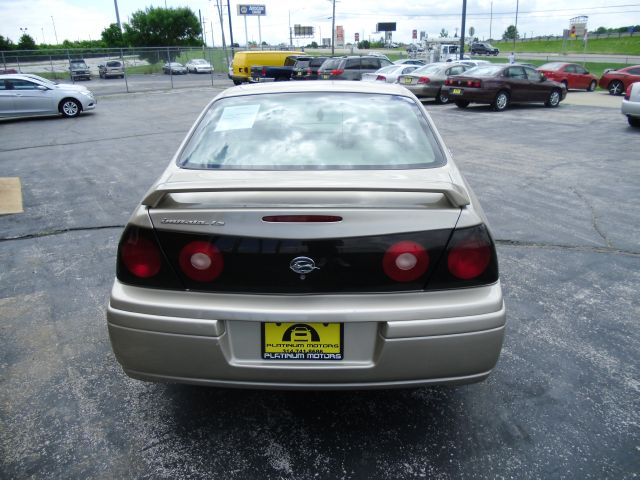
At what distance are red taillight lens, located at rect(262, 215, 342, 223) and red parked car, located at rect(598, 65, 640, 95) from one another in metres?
24.2

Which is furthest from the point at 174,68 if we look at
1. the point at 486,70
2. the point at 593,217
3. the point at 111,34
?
the point at 111,34

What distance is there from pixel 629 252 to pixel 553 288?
51.8 inches

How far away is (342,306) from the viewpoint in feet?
6.96

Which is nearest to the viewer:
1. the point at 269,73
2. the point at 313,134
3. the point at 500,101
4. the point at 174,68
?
the point at 313,134

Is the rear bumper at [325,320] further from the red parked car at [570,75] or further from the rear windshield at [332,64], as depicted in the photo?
the red parked car at [570,75]

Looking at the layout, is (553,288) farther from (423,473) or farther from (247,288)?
(247,288)

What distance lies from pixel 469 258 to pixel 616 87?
24.9 metres

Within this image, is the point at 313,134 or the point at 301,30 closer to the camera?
the point at 313,134

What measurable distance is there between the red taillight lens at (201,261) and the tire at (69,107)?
54.3 ft

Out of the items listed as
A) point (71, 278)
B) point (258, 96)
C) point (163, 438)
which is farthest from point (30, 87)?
point (163, 438)

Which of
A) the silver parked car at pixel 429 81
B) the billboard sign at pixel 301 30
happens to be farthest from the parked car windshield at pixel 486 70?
the billboard sign at pixel 301 30

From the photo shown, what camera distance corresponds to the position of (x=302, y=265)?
2.12 m

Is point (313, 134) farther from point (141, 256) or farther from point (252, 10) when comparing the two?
point (252, 10)

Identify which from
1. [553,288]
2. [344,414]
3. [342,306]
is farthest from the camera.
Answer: [553,288]
